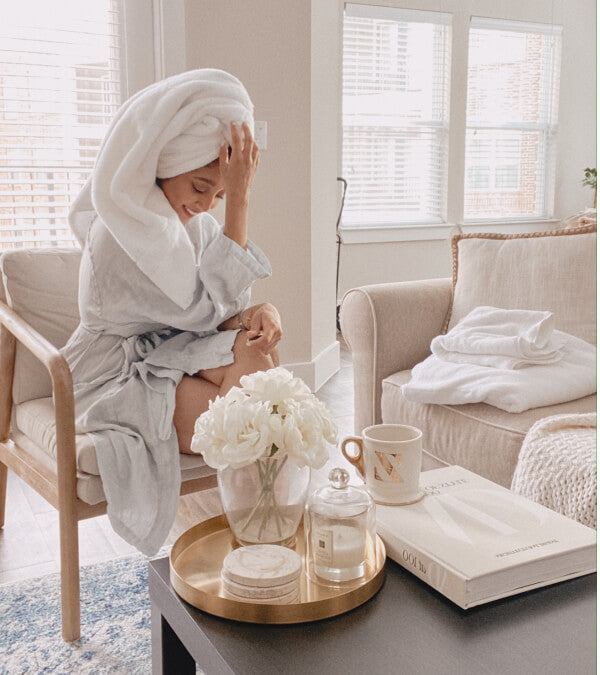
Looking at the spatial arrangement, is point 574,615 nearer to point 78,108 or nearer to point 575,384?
point 575,384

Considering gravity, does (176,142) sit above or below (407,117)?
below

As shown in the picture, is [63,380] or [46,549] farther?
[46,549]

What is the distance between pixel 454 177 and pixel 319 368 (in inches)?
109

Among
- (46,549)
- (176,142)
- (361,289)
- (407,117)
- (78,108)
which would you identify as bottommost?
(46,549)

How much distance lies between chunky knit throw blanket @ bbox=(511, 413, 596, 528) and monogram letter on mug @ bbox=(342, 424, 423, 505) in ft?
1.63

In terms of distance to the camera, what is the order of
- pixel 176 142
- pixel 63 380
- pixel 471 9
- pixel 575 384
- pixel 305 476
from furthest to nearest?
pixel 471 9 → pixel 575 384 → pixel 176 142 → pixel 63 380 → pixel 305 476

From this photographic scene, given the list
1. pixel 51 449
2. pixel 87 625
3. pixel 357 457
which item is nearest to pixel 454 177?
pixel 51 449

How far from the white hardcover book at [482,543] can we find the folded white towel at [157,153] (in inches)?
36.7

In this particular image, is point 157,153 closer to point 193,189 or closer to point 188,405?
point 193,189

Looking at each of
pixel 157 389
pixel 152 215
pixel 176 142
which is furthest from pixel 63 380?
pixel 176 142

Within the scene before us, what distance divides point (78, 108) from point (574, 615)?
263 cm

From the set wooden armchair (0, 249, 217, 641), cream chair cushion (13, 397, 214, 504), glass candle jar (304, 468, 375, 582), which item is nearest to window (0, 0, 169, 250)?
wooden armchair (0, 249, 217, 641)

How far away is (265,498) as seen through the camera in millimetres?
1039

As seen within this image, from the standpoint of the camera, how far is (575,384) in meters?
1.99
